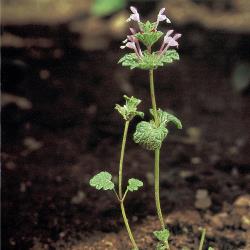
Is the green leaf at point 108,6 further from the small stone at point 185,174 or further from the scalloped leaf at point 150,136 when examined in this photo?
the scalloped leaf at point 150,136

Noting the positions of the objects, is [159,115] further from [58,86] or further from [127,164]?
[58,86]

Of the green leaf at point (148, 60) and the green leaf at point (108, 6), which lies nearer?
the green leaf at point (148, 60)

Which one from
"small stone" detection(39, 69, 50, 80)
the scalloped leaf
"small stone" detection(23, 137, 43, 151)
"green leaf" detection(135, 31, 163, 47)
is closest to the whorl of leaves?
the scalloped leaf

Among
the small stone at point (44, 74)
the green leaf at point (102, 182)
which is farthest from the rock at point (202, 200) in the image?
the small stone at point (44, 74)

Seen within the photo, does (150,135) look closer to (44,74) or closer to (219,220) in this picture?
(219,220)

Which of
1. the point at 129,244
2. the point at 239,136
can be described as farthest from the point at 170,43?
the point at 239,136

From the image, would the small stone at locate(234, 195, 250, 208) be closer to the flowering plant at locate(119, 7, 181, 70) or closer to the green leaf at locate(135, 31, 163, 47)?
the flowering plant at locate(119, 7, 181, 70)
